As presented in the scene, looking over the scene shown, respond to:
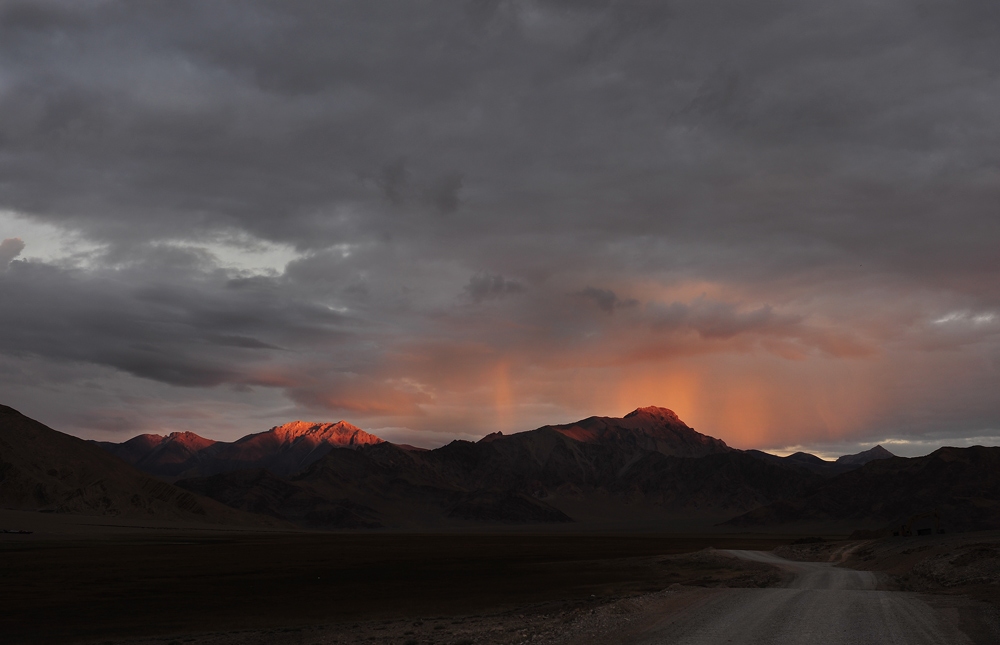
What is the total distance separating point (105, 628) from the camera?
34.6 m

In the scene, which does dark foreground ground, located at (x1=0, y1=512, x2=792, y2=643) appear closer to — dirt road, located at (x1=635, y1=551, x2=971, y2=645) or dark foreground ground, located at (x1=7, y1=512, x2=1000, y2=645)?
dark foreground ground, located at (x1=7, y1=512, x2=1000, y2=645)

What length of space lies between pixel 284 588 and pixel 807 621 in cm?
3642

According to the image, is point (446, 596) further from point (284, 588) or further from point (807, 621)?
point (807, 621)

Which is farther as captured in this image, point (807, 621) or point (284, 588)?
point (284, 588)

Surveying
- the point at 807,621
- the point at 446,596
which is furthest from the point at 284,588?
the point at 807,621

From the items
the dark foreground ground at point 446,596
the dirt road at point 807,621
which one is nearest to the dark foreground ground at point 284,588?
the dark foreground ground at point 446,596

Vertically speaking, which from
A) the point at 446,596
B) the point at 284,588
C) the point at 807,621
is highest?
the point at 807,621

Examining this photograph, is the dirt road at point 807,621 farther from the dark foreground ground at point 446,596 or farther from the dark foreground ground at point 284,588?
the dark foreground ground at point 284,588

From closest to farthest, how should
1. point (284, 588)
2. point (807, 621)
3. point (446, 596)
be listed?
point (807, 621), point (446, 596), point (284, 588)

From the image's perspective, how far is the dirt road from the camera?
71.2 ft

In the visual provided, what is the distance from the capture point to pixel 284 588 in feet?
165

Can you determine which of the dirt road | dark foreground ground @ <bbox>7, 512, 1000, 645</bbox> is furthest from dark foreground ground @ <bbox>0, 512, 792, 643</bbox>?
the dirt road

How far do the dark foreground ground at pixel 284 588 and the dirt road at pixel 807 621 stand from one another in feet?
27.1

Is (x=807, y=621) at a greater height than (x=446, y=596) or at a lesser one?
greater
